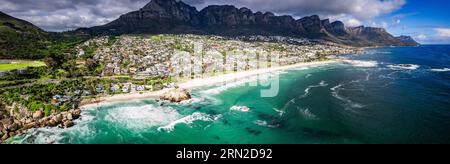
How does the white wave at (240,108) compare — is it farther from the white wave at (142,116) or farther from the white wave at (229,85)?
the white wave at (229,85)

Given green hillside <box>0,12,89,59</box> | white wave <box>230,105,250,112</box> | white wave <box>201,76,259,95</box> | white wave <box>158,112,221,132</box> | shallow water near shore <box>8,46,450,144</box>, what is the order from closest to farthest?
shallow water near shore <box>8,46,450,144</box>, white wave <box>158,112,221,132</box>, white wave <box>230,105,250,112</box>, white wave <box>201,76,259,95</box>, green hillside <box>0,12,89,59</box>

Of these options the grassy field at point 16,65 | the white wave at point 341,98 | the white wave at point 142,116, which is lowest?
the white wave at point 142,116

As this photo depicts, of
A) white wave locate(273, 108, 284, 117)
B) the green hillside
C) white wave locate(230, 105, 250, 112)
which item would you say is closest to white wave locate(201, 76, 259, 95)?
white wave locate(230, 105, 250, 112)

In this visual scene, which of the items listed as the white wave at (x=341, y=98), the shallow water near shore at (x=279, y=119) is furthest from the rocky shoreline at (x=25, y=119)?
the white wave at (x=341, y=98)

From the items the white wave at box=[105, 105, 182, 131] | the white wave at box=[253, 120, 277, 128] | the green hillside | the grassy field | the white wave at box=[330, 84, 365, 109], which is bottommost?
the white wave at box=[253, 120, 277, 128]

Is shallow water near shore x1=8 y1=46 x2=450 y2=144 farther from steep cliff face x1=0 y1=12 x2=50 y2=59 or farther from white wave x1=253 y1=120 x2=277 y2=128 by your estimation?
steep cliff face x1=0 y1=12 x2=50 y2=59
